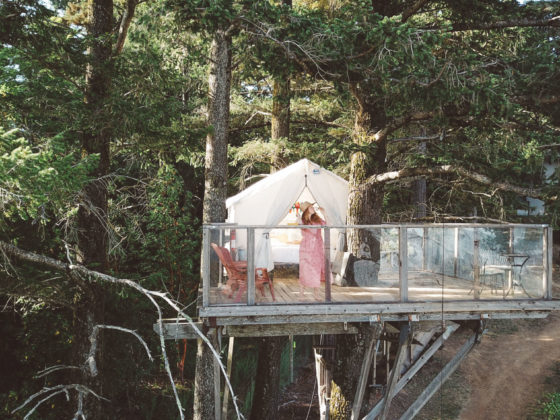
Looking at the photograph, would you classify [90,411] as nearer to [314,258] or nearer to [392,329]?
[314,258]

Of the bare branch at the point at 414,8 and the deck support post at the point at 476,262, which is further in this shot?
the bare branch at the point at 414,8

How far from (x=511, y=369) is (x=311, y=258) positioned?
37.3ft

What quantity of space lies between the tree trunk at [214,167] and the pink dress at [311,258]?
228cm

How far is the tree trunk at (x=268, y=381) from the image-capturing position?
10750mm

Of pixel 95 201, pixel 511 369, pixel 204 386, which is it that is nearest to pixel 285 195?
pixel 95 201

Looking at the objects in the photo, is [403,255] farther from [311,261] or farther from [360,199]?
[360,199]

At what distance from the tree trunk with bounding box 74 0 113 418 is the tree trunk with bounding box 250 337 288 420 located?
4.01 metres

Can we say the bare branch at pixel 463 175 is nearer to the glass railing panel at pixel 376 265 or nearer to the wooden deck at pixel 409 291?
the glass railing panel at pixel 376 265

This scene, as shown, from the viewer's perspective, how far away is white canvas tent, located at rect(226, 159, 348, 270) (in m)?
9.46

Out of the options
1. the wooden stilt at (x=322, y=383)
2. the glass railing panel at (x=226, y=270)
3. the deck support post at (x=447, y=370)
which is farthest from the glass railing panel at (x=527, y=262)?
the wooden stilt at (x=322, y=383)

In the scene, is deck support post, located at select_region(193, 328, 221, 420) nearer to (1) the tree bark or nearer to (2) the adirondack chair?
(2) the adirondack chair

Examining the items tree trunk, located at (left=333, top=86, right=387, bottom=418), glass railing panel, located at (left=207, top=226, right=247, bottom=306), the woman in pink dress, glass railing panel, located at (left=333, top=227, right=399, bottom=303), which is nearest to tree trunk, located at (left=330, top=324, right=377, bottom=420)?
tree trunk, located at (left=333, top=86, right=387, bottom=418)

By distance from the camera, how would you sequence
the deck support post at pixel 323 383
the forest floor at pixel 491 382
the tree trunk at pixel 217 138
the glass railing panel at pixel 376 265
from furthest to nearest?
the forest floor at pixel 491 382 → the deck support post at pixel 323 383 → the tree trunk at pixel 217 138 → the glass railing panel at pixel 376 265

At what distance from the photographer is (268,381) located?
10.8 m
